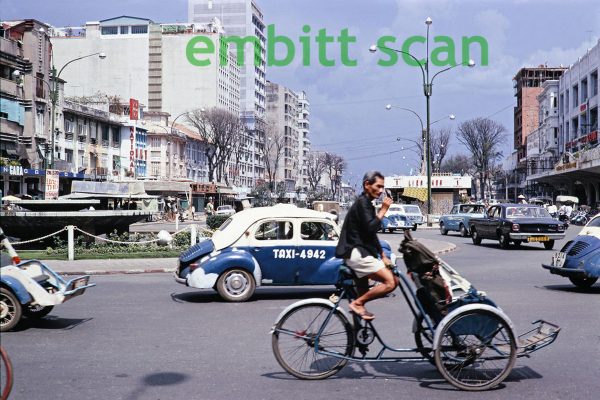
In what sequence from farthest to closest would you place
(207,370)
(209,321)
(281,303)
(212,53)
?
(212,53)
(281,303)
(209,321)
(207,370)

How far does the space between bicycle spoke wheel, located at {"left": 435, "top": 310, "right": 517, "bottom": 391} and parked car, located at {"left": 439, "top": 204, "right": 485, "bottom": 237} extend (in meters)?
27.8

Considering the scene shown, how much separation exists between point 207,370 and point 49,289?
3.36 meters

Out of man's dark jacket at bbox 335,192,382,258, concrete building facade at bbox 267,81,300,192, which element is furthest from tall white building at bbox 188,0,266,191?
man's dark jacket at bbox 335,192,382,258

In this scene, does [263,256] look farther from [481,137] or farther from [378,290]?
[481,137]

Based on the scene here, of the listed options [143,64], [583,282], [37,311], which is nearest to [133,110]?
[143,64]

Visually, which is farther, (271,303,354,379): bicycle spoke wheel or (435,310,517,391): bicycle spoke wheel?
(271,303,354,379): bicycle spoke wheel

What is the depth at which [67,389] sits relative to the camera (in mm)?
6176

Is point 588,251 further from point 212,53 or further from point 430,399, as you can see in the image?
point 212,53

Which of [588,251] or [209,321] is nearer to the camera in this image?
[209,321]

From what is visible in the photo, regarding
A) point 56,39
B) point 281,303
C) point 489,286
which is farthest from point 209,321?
point 56,39

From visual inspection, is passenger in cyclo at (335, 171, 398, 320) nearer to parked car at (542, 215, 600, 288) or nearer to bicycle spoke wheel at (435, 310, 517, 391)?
bicycle spoke wheel at (435, 310, 517, 391)

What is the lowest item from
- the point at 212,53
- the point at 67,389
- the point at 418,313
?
the point at 67,389

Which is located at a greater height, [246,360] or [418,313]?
[418,313]

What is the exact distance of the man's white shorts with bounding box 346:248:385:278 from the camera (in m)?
6.39
